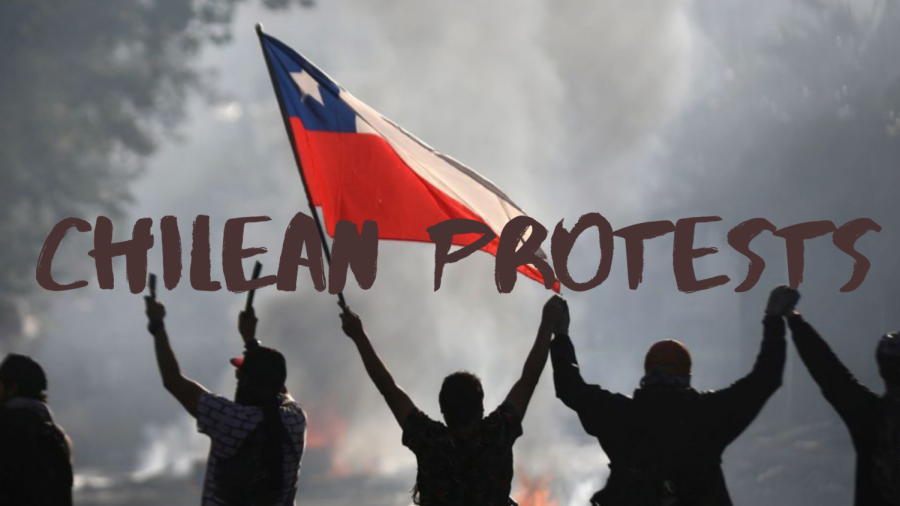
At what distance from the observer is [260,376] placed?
15.0 feet

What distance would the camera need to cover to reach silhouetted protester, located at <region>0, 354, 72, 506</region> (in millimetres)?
4730

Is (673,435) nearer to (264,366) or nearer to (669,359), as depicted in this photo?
(669,359)

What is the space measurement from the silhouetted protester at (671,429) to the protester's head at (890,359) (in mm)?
327

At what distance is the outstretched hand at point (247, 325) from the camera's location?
16.5 feet

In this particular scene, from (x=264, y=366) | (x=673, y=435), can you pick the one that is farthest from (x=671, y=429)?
(x=264, y=366)

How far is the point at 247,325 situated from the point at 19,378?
78cm

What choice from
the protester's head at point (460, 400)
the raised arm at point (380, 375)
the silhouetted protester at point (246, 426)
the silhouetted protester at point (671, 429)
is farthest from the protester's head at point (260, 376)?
the silhouetted protester at point (671, 429)

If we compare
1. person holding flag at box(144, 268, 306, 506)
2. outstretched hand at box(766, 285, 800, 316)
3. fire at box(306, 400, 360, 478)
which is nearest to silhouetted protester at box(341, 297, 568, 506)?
person holding flag at box(144, 268, 306, 506)

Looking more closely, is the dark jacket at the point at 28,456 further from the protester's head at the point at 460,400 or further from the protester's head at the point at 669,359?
the protester's head at the point at 669,359

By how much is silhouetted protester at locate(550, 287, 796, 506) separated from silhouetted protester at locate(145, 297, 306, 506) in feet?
3.20

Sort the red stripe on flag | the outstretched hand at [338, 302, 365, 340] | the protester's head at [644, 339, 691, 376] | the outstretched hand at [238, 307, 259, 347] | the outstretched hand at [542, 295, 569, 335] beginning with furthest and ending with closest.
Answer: the red stripe on flag
the outstretched hand at [238, 307, 259, 347]
the outstretched hand at [542, 295, 569, 335]
the outstretched hand at [338, 302, 365, 340]
the protester's head at [644, 339, 691, 376]

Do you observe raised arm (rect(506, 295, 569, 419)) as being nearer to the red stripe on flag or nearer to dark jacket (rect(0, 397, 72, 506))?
the red stripe on flag

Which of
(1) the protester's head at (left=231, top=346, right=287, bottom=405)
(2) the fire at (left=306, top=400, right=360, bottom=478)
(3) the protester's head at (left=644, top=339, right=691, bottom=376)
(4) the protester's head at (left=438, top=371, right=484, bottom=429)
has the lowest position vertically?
(4) the protester's head at (left=438, top=371, right=484, bottom=429)

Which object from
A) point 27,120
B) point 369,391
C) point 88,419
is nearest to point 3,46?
point 27,120
